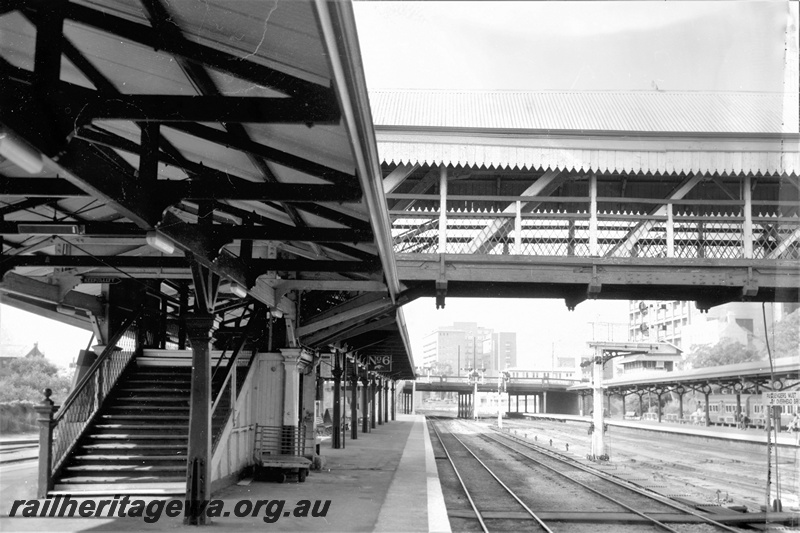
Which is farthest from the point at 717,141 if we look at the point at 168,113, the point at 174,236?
the point at 168,113

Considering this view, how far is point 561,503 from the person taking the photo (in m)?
15.0

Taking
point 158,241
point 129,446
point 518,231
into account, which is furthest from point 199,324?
point 518,231

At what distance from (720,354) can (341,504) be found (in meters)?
59.4

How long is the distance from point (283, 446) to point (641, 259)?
770cm

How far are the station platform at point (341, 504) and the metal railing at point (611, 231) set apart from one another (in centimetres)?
425

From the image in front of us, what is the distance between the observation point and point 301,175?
762cm

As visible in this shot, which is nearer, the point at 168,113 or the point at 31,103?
the point at 31,103

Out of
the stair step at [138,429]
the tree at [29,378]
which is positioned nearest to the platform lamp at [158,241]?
the stair step at [138,429]

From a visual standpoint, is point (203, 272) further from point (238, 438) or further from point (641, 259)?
point (641, 259)

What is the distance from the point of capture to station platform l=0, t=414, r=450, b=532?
8.98 meters

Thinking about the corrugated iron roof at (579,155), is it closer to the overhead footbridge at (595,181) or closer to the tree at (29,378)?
the overhead footbridge at (595,181)

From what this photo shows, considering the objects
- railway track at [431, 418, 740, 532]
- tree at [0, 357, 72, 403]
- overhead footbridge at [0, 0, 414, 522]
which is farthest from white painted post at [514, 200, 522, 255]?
tree at [0, 357, 72, 403]

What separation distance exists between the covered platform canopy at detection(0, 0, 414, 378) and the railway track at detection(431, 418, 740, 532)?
5.38m

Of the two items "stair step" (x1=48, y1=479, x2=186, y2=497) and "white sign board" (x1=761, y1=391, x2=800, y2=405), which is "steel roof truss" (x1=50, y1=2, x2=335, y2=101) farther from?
"white sign board" (x1=761, y1=391, x2=800, y2=405)
